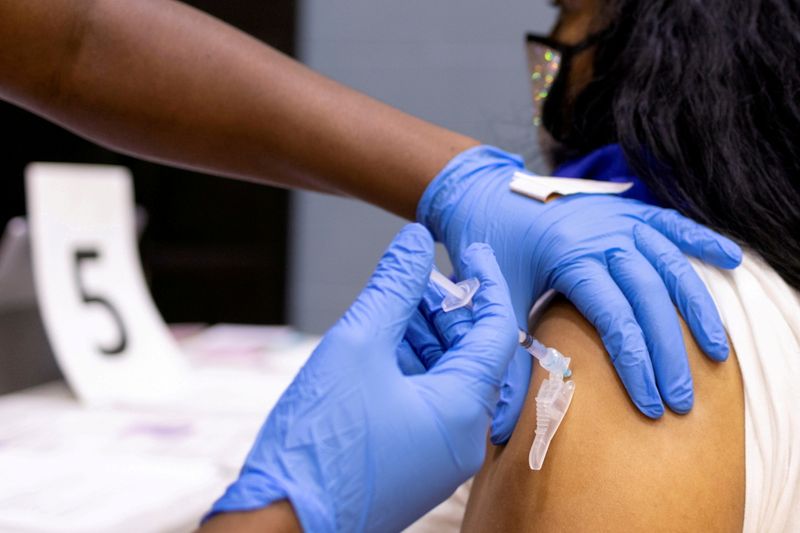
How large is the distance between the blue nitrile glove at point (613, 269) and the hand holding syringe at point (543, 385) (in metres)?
0.08

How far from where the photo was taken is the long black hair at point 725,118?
34.8 inches

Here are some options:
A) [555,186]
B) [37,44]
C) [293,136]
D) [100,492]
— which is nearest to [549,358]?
[555,186]

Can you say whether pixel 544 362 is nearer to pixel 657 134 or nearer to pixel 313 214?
pixel 657 134

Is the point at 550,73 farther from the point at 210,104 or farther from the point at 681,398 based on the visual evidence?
the point at 681,398

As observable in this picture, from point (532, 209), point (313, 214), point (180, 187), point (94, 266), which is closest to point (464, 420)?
point (532, 209)

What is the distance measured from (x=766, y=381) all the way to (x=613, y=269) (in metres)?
0.19

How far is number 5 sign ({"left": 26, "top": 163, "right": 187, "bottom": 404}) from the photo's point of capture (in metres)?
1.89

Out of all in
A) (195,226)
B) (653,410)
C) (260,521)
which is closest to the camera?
(260,521)

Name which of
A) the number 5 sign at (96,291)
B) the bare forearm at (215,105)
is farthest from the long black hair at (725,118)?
the number 5 sign at (96,291)

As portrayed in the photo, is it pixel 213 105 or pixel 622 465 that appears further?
pixel 213 105

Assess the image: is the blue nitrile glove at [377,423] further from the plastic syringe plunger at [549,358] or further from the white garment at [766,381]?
the white garment at [766,381]

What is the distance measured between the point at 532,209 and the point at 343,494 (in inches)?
18.3

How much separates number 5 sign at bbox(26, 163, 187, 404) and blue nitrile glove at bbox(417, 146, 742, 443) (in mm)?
1200

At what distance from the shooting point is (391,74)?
130 inches
